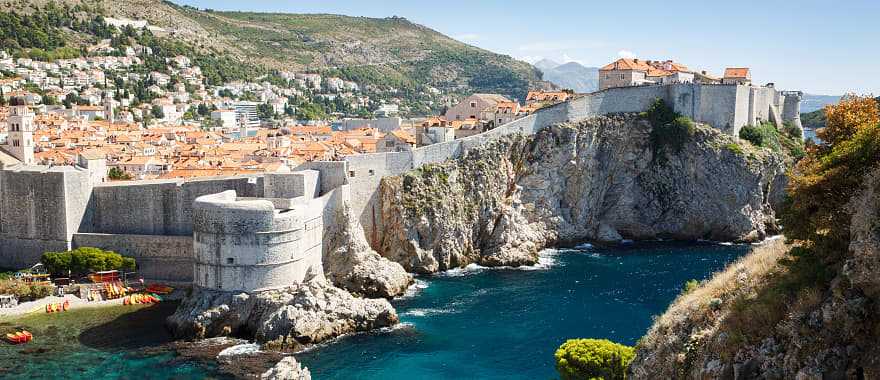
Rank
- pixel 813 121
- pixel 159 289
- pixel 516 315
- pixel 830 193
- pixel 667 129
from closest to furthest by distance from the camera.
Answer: pixel 830 193 < pixel 516 315 < pixel 159 289 < pixel 667 129 < pixel 813 121

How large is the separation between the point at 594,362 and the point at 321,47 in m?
153

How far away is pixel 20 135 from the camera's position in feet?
163

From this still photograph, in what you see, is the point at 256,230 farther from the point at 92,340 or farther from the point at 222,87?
the point at 222,87

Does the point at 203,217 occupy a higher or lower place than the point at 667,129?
lower

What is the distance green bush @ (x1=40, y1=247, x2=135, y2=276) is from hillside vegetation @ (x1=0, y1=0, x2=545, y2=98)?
85.1 m

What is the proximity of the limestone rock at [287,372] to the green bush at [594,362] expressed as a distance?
8.02 meters

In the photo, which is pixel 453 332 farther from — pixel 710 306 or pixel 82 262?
pixel 710 306

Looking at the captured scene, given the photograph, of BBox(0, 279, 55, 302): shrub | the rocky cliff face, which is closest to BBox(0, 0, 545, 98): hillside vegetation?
the rocky cliff face

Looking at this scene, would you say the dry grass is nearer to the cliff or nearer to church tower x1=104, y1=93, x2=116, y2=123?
the cliff

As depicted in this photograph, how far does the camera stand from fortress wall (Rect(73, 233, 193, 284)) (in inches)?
1483

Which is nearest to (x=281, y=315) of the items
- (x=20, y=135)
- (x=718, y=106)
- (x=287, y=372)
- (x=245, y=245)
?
(x=245, y=245)

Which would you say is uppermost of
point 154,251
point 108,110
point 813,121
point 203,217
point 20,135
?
point 108,110

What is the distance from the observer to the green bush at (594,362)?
75.9 ft

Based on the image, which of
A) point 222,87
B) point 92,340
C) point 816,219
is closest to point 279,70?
point 222,87
